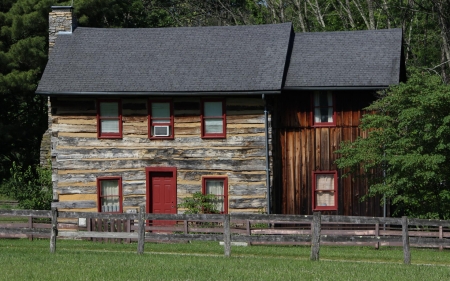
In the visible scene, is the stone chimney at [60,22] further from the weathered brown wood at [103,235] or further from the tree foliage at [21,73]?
the weathered brown wood at [103,235]

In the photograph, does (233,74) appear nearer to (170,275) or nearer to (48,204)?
(48,204)

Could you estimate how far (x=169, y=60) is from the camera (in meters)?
34.3

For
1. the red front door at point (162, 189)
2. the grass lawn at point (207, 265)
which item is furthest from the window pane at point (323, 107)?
the grass lawn at point (207, 265)

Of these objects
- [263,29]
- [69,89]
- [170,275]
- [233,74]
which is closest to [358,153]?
[233,74]

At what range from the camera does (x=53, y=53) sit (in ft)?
114

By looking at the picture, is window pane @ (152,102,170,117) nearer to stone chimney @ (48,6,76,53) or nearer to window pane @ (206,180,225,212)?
window pane @ (206,180,225,212)

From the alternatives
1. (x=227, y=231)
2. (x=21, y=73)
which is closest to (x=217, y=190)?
(x=227, y=231)

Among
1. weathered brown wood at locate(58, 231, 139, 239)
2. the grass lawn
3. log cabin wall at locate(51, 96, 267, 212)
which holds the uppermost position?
log cabin wall at locate(51, 96, 267, 212)

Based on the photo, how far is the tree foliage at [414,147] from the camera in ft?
89.5

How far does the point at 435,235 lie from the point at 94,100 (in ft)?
42.8

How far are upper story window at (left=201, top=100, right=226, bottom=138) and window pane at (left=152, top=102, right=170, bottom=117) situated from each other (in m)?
1.30

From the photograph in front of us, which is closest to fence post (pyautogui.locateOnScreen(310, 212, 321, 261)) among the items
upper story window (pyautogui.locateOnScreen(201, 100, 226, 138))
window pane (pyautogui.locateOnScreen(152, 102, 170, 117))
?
upper story window (pyautogui.locateOnScreen(201, 100, 226, 138))

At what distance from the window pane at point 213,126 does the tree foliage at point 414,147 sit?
16.6 ft

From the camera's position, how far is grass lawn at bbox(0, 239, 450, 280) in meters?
18.2
